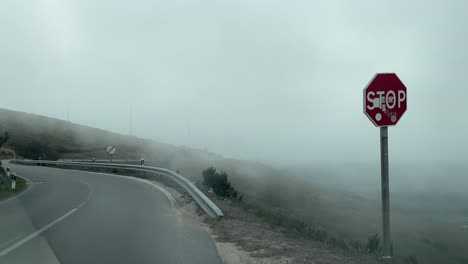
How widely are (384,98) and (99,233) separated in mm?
7010

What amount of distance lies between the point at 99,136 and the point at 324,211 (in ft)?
235

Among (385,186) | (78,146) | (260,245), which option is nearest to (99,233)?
(260,245)

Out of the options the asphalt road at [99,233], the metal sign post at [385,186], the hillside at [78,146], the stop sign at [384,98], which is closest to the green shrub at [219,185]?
the asphalt road at [99,233]

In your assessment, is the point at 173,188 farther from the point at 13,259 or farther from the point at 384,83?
the point at 384,83

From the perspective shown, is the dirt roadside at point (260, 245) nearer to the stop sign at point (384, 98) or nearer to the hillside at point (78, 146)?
the stop sign at point (384, 98)

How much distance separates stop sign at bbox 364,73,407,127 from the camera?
7.44 meters

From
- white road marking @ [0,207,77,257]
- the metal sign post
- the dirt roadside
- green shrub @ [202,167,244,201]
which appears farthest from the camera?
green shrub @ [202,167,244,201]

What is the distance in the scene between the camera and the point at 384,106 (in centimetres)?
747

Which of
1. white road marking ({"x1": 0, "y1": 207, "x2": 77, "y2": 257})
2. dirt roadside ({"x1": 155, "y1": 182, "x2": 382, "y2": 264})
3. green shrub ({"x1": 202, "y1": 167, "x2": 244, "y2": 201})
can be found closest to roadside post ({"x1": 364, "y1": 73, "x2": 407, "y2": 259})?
dirt roadside ({"x1": 155, "y1": 182, "x2": 382, "y2": 264})

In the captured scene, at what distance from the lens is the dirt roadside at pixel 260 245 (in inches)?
319

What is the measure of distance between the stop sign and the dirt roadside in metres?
2.48

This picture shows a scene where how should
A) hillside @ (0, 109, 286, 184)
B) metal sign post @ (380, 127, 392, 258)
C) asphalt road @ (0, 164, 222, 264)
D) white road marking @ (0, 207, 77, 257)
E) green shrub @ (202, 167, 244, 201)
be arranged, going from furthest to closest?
hillside @ (0, 109, 286, 184) → green shrub @ (202, 167, 244, 201) → white road marking @ (0, 207, 77, 257) → asphalt road @ (0, 164, 222, 264) → metal sign post @ (380, 127, 392, 258)

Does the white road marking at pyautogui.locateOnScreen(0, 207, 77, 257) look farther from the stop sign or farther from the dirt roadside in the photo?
the stop sign

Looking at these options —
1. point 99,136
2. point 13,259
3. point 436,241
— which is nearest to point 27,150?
point 99,136
